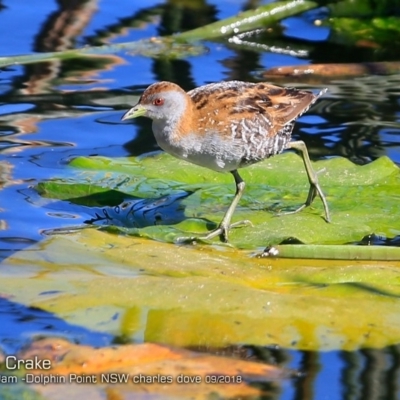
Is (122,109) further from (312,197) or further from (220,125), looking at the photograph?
(312,197)

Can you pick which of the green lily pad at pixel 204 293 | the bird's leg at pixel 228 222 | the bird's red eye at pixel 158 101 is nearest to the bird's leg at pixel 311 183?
the bird's leg at pixel 228 222

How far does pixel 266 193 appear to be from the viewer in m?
5.20

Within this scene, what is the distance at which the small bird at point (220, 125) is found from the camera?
496cm

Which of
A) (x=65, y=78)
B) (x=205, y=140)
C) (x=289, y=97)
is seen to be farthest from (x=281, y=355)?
(x=65, y=78)

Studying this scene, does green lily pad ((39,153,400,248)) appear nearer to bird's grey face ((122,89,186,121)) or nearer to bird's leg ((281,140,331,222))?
bird's leg ((281,140,331,222))

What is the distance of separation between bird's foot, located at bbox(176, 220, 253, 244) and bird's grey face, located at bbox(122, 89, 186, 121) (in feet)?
2.01

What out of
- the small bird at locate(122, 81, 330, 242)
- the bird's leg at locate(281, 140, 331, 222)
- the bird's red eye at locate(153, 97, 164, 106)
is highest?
the bird's red eye at locate(153, 97, 164, 106)

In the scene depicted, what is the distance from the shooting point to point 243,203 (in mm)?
5148

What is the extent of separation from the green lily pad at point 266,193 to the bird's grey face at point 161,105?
0.35 meters

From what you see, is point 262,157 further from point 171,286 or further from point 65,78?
point 65,78

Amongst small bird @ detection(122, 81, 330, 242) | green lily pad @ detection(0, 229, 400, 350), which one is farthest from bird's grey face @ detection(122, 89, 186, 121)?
green lily pad @ detection(0, 229, 400, 350)

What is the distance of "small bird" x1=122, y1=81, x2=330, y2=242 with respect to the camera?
496cm

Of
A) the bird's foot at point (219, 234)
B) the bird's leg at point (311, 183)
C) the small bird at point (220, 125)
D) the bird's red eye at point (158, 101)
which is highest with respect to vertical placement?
the bird's red eye at point (158, 101)

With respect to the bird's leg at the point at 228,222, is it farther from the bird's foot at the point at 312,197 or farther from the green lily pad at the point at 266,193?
the bird's foot at the point at 312,197
